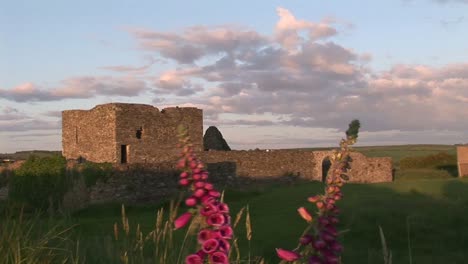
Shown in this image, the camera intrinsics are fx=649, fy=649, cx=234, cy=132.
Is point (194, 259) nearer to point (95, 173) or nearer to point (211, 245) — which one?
point (211, 245)

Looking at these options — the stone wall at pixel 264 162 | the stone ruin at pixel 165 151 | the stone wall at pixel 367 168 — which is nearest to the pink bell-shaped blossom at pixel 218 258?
the stone ruin at pixel 165 151

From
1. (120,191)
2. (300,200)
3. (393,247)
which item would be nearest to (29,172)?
(120,191)

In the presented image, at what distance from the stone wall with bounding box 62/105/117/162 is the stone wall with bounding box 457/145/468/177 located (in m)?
19.1

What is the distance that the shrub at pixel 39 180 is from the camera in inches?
979

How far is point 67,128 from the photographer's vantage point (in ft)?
109

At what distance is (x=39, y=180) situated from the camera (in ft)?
82.6

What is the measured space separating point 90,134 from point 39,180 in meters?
6.52

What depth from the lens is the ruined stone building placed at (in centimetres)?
3016

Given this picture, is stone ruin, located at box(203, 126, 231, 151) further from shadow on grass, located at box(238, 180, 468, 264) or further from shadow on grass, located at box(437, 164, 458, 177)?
shadow on grass, located at box(238, 180, 468, 264)

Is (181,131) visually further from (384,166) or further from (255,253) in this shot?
(384,166)

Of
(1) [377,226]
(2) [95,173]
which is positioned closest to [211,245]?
(1) [377,226]

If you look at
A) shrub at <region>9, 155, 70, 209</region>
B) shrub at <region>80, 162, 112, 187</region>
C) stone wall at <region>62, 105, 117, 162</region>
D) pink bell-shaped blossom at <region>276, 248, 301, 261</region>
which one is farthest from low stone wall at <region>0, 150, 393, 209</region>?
pink bell-shaped blossom at <region>276, 248, 301, 261</region>

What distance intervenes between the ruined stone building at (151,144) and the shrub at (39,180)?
456cm

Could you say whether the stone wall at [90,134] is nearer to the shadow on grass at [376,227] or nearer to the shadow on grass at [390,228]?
the shadow on grass at [376,227]
